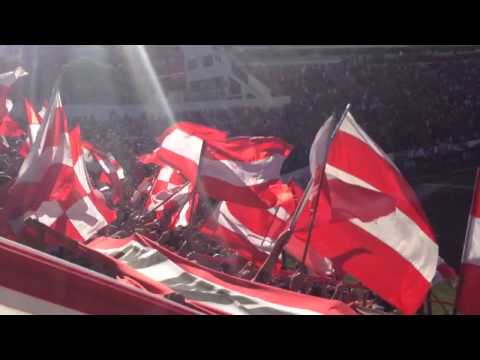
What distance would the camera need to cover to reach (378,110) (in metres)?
18.7

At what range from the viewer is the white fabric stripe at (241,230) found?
5945 millimetres

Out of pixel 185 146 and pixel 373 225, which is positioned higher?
pixel 185 146

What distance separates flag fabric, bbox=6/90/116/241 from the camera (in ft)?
15.9

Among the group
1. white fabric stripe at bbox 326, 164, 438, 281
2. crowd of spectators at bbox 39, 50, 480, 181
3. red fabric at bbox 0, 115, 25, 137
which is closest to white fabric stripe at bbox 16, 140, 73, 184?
white fabric stripe at bbox 326, 164, 438, 281

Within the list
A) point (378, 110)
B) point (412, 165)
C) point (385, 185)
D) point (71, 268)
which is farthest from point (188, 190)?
point (378, 110)

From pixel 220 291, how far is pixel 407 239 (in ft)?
3.78

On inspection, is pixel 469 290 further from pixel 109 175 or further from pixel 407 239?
pixel 109 175

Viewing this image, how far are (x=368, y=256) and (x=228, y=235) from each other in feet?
6.76

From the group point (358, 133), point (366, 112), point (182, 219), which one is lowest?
point (182, 219)

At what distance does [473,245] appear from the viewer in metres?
3.79

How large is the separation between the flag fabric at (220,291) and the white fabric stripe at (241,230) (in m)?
1.20

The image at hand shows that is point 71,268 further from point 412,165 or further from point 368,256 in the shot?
point 412,165

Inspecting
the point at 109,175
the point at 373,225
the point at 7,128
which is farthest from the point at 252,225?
the point at 7,128

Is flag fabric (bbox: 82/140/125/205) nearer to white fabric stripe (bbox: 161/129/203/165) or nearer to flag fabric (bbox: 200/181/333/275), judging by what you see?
white fabric stripe (bbox: 161/129/203/165)
